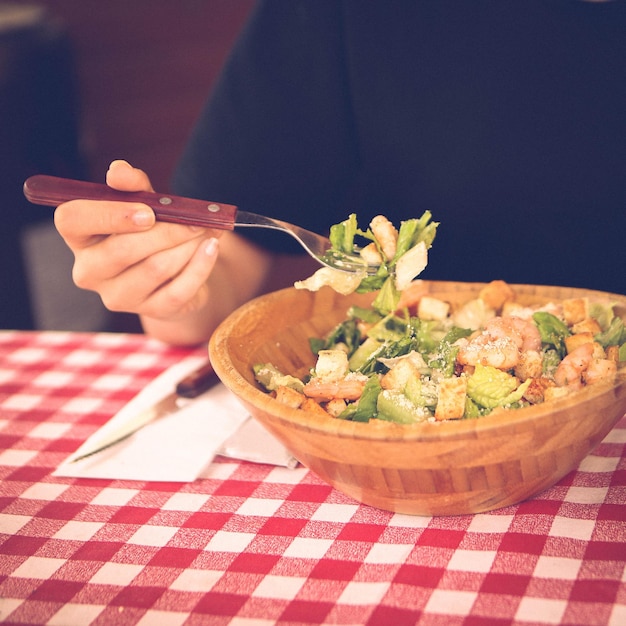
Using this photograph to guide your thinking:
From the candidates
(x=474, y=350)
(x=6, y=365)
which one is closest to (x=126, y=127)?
(x=6, y=365)

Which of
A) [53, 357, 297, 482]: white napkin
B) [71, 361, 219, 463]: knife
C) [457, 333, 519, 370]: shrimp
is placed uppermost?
[457, 333, 519, 370]: shrimp

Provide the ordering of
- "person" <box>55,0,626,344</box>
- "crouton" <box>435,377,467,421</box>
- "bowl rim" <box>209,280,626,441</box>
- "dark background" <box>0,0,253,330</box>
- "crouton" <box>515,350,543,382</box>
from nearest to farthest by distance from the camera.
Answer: "bowl rim" <box>209,280,626,441</box>
"crouton" <box>435,377,467,421</box>
"crouton" <box>515,350,543,382</box>
"person" <box>55,0,626,344</box>
"dark background" <box>0,0,253,330</box>

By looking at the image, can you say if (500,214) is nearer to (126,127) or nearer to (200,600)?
(200,600)

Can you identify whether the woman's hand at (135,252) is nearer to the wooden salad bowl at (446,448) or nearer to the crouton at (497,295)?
the wooden salad bowl at (446,448)

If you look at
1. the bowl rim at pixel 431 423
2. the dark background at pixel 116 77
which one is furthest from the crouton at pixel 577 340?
the dark background at pixel 116 77

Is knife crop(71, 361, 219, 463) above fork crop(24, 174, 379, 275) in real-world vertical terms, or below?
below

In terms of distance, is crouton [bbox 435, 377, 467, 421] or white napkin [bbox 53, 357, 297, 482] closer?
crouton [bbox 435, 377, 467, 421]

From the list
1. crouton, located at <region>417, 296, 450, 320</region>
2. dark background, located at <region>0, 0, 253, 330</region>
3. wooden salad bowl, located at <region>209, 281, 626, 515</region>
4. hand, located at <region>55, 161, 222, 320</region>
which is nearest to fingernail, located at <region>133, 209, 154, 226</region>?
hand, located at <region>55, 161, 222, 320</region>

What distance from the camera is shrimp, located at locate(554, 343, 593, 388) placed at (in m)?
1.02

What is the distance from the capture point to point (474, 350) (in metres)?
1.05

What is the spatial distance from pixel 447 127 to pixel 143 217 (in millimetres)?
853

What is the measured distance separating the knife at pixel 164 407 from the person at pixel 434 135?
157 mm

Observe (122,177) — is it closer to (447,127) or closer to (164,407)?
(164,407)

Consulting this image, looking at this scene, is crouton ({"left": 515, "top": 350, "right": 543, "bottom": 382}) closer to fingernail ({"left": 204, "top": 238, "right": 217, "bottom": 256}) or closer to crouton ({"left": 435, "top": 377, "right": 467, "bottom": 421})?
crouton ({"left": 435, "top": 377, "right": 467, "bottom": 421})
